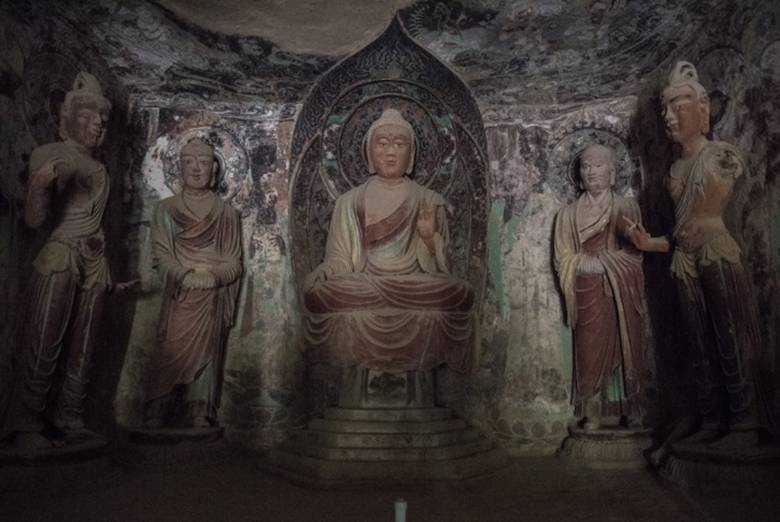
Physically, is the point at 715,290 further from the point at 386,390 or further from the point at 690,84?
the point at 386,390

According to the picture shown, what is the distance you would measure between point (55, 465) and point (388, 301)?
247cm

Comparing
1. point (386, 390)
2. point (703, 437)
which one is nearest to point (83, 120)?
point (386, 390)

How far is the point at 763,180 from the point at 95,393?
539 centimetres

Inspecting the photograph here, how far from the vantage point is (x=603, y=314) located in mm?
5039

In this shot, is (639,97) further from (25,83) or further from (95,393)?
(95,393)

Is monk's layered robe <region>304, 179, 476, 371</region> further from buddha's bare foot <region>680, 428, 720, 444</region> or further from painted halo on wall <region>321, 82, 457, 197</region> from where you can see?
buddha's bare foot <region>680, 428, 720, 444</region>

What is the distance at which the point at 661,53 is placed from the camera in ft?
17.4

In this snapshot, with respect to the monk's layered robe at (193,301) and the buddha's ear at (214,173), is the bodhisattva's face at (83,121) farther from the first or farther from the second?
the buddha's ear at (214,173)

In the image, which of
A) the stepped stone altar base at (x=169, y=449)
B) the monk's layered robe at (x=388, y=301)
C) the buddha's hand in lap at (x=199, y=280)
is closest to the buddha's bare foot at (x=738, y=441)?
the monk's layered robe at (x=388, y=301)

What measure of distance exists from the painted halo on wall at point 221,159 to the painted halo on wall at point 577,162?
2867 millimetres

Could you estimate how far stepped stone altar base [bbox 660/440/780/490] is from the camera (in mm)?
3828

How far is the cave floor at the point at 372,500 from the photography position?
3.46 metres

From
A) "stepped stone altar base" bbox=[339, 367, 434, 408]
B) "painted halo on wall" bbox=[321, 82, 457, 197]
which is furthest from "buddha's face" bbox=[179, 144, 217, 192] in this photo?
"stepped stone altar base" bbox=[339, 367, 434, 408]

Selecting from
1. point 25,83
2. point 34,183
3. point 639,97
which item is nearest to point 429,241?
point 639,97
